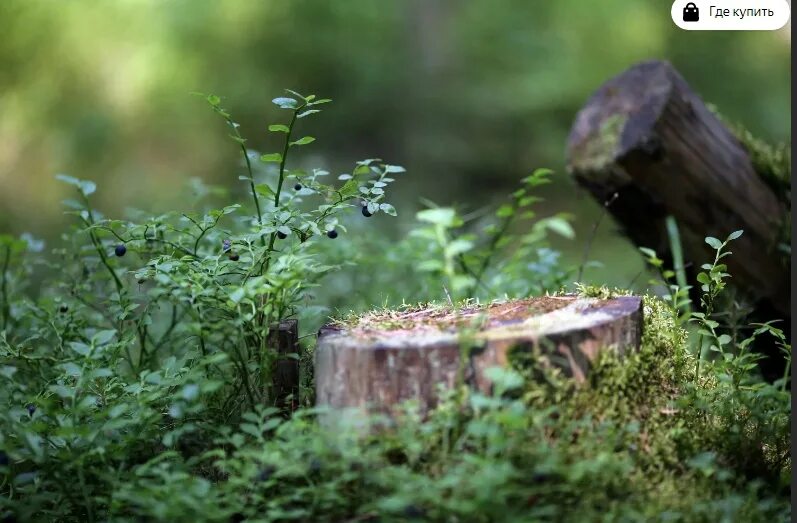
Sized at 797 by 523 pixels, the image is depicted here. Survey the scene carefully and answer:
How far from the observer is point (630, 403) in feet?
5.03

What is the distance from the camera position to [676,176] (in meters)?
2.53

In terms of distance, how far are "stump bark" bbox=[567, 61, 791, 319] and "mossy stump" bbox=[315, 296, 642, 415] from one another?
3.53 ft

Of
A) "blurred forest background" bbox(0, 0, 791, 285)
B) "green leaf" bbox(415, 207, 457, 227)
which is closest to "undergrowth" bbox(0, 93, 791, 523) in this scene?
"green leaf" bbox(415, 207, 457, 227)

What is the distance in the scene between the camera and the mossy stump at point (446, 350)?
1.40m

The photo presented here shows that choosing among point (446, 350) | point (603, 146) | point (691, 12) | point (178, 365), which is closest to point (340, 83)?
point (603, 146)

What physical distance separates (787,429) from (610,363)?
20.4 inches

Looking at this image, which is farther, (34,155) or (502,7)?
(502,7)

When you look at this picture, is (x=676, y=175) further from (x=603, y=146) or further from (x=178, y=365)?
(x=178, y=365)

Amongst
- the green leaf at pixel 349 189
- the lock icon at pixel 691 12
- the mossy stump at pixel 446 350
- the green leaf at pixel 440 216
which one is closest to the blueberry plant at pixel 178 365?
the green leaf at pixel 349 189

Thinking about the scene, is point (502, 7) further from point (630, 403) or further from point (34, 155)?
point (630, 403)

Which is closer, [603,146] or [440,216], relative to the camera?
[440,216]

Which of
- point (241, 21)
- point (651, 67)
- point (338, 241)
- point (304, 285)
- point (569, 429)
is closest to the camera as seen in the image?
point (569, 429)

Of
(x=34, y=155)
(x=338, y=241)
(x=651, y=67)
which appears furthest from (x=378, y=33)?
(x=651, y=67)

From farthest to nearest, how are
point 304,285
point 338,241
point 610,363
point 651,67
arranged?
point 338,241
point 651,67
point 304,285
point 610,363
